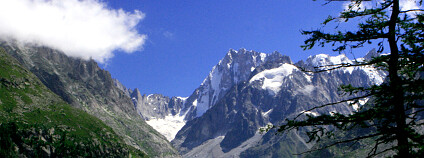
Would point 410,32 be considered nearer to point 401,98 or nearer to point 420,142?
point 401,98

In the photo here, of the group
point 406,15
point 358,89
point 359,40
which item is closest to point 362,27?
point 359,40

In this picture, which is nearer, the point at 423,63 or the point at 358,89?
the point at 423,63

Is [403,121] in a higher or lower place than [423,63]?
lower

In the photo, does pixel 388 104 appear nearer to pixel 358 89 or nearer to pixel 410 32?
pixel 358 89

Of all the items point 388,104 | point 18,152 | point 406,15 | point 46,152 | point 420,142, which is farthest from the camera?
point 46,152

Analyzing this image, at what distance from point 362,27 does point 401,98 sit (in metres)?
3.68

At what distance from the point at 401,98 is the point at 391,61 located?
5.30 feet

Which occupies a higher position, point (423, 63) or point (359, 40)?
point (359, 40)

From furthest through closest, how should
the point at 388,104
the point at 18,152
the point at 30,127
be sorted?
the point at 30,127, the point at 18,152, the point at 388,104

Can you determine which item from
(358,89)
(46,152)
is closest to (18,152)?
(46,152)

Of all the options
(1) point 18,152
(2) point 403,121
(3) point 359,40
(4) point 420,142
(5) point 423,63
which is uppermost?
(1) point 18,152

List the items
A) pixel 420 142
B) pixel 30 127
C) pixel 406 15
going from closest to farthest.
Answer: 1. pixel 420 142
2. pixel 406 15
3. pixel 30 127

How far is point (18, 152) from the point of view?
165 metres

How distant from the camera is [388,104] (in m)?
14.0
